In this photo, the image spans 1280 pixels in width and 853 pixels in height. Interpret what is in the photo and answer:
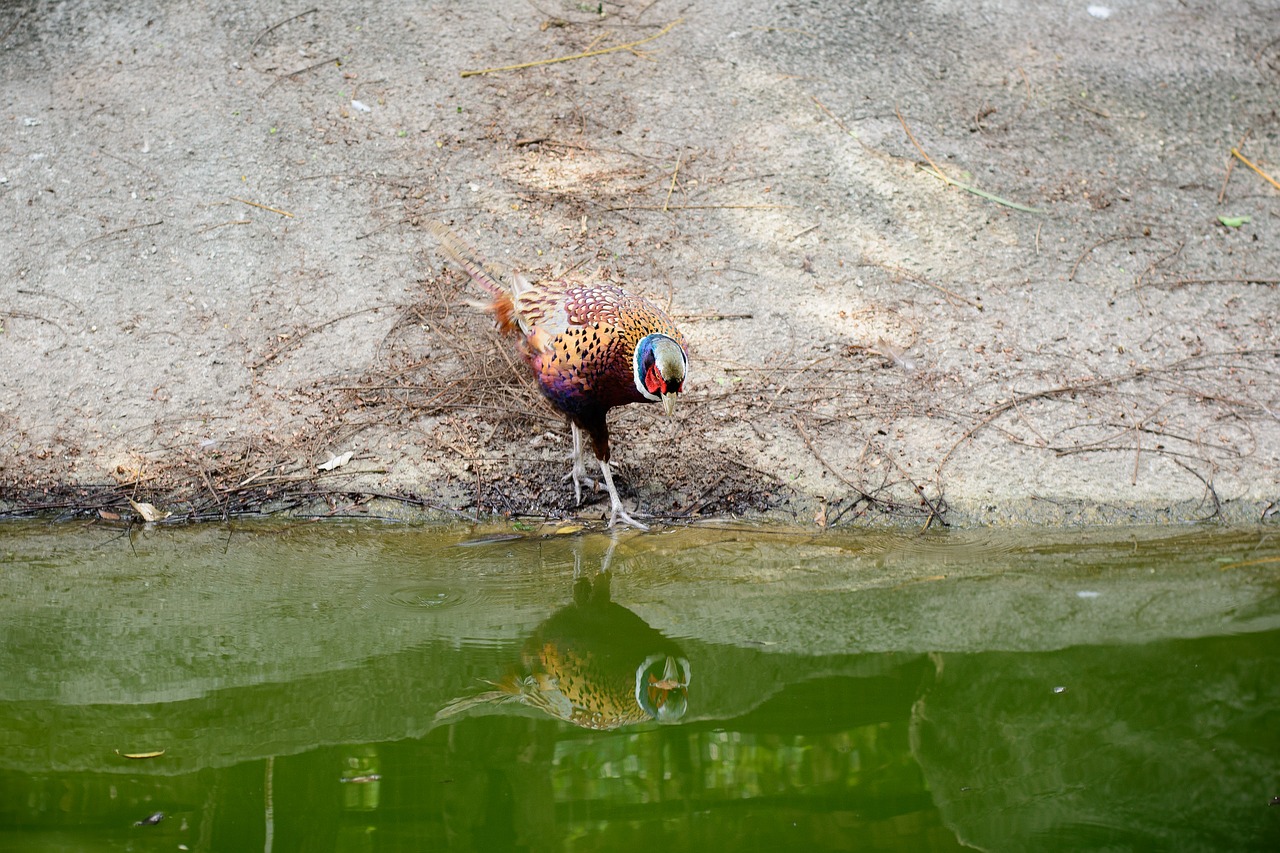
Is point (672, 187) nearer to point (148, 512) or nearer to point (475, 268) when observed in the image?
point (475, 268)

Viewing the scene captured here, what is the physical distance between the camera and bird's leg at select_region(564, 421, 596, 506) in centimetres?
436

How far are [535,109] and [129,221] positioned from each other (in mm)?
2337

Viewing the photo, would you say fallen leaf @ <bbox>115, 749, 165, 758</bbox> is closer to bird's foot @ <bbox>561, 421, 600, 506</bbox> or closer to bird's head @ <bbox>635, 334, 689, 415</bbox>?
bird's foot @ <bbox>561, 421, 600, 506</bbox>

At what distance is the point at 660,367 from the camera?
3652 mm

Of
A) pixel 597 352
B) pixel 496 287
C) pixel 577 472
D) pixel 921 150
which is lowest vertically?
pixel 577 472

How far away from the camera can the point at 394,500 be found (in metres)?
4.35

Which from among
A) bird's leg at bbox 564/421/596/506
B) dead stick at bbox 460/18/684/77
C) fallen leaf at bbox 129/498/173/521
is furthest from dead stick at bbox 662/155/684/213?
fallen leaf at bbox 129/498/173/521

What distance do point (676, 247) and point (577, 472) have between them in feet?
5.63

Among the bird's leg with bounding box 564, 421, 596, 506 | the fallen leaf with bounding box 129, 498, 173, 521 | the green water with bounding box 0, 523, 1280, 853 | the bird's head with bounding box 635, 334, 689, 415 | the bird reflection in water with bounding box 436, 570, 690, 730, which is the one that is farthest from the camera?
the bird's leg with bounding box 564, 421, 596, 506

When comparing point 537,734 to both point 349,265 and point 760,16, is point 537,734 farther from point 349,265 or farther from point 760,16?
point 760,16

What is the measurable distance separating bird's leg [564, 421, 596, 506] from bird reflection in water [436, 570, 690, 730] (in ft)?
1.80

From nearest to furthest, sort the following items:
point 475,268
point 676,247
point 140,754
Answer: point 140,754 < point 475,268 < point 676,247

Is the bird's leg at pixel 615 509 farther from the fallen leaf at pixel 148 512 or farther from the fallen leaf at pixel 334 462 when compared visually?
the fallen leaf at pixel 148 512

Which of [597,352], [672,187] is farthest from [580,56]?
[597,352]
